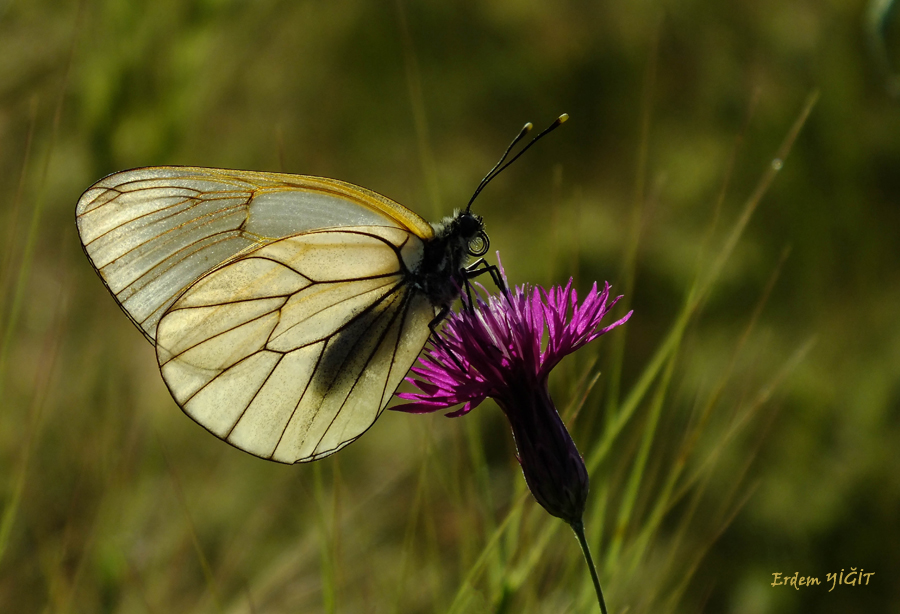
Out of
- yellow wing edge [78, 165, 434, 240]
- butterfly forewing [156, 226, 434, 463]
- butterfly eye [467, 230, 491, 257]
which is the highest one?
yellow wing edge [78, 165, 434, 240]

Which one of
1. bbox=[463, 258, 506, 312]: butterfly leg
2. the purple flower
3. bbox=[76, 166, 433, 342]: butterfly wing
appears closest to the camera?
the purple flower

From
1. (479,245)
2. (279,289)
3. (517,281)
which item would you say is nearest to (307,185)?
(279,289)

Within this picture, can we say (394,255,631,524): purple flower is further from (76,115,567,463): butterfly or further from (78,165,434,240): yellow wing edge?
(78,165,434,240): yellow wing edge

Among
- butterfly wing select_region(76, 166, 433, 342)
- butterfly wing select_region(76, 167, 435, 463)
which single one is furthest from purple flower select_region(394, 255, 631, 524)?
butterfly wing select_region(76, 166, 433, 342)

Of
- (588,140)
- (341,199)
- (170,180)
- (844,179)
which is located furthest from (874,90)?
(170,180)

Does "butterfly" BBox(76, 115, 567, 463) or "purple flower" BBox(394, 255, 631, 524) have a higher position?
"butterfly" BBox(76, 115, 567, 463)

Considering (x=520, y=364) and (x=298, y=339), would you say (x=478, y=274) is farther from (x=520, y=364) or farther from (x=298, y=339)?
(x=298, y=339)

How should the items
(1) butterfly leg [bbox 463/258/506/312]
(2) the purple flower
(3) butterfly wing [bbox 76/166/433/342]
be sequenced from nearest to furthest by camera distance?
(2) the purple flower, (1) butterfly leg [bbox 463/258/506/312], (3) butterfly wing [bbox 76/166/433/342]

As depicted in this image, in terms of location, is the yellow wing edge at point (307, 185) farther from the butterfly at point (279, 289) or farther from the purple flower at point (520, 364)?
the purple flower at point (520, 364)

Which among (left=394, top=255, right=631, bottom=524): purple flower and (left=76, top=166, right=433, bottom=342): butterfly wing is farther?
(left=76, top=166, right=433, bottom=342): butterfly wing
